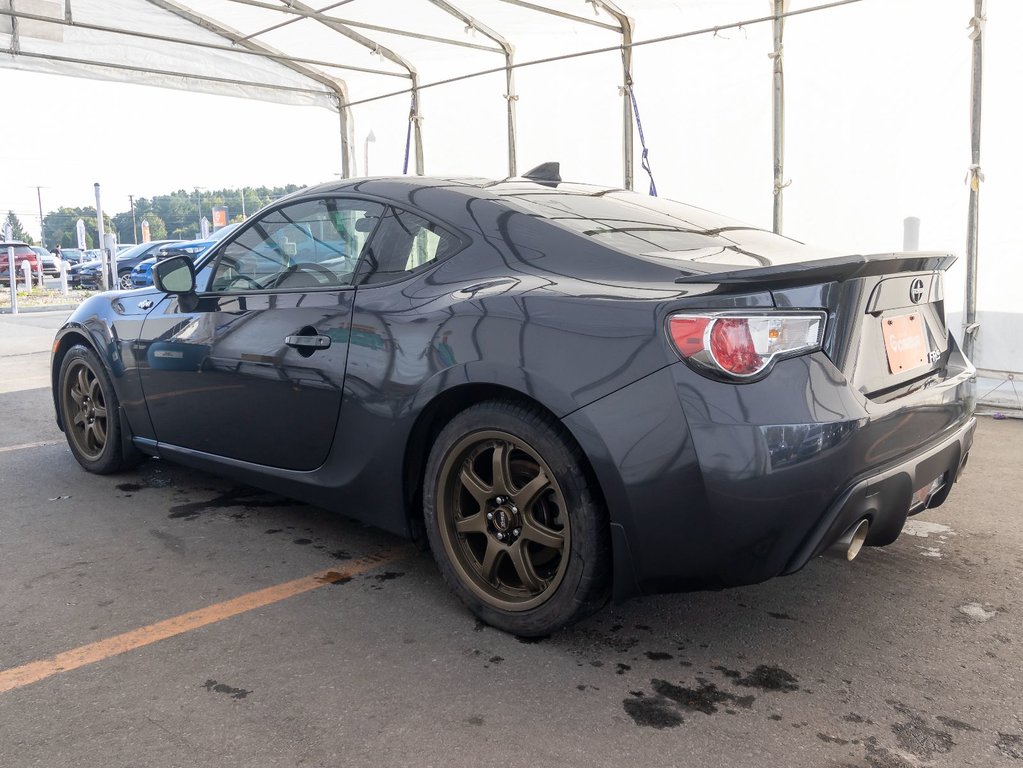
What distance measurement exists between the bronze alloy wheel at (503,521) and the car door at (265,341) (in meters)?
Answer: 0.56

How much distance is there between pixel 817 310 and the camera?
2.33 meters

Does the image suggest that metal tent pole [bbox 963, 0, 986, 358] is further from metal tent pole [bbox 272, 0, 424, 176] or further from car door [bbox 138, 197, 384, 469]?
metal tent pole [bbox 272, 0, 424, 176]

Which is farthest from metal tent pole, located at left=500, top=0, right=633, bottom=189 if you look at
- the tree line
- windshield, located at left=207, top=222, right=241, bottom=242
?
the tree line

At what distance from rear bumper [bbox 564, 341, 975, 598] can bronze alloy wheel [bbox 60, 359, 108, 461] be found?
2998 mm

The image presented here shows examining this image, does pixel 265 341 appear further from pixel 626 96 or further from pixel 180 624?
pixel 626 96

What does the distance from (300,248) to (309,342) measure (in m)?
0.48

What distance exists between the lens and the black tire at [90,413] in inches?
169

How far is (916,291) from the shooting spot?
274 cm

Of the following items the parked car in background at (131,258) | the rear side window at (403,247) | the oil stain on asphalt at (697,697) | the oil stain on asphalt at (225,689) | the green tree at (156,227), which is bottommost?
the oil stain on asphalt at (697,697)

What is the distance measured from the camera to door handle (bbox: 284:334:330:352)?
3084mm

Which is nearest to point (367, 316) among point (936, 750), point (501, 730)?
point (501, 730)

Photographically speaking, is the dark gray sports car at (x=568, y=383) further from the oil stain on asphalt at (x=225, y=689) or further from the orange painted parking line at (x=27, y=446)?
the orange painted parking line at (x=27, y=446)

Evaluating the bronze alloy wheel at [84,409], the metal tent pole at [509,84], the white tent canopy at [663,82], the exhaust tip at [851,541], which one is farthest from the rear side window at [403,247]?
the metal tent pole at [509,84]

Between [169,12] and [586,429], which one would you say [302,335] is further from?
[169,12]
